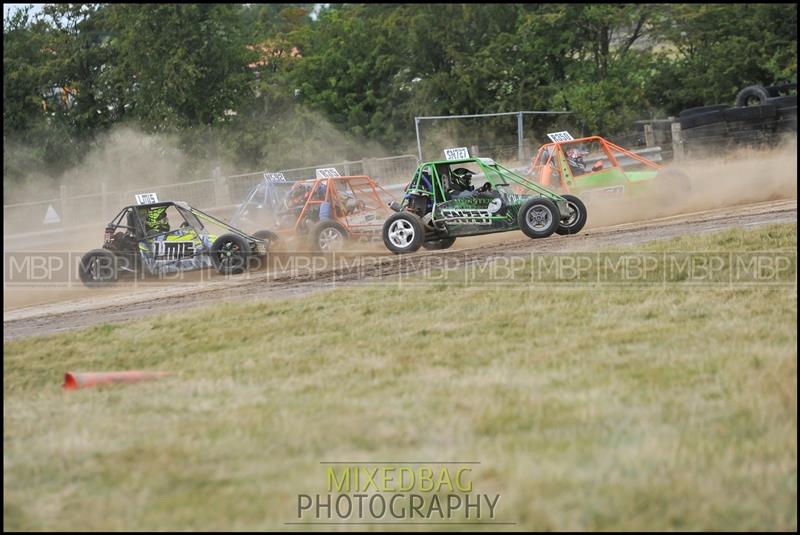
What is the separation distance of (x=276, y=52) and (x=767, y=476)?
111 ft

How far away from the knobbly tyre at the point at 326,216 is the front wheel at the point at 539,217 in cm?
240

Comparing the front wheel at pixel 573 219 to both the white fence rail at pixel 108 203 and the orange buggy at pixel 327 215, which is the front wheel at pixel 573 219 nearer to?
the orange buggy at pixel 327 215

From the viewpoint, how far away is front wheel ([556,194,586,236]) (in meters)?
13.1

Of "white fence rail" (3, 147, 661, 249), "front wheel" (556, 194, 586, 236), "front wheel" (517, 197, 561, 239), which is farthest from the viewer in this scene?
"white fence rail" (3, 147, 661, 249)

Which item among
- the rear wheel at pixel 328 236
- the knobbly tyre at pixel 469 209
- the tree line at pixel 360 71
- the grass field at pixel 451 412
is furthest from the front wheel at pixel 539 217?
the tree line at pixel 360 71

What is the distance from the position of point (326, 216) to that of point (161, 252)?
250cm

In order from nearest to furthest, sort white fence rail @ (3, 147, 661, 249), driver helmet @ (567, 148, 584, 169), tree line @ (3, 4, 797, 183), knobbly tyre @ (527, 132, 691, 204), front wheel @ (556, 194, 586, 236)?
front wheel @ (556, 194, 586, 236) → knobbly tyre @ (527, 132, 691, 204) → driver helmet @ (567, 148, 584, 169) → white fence rail @ (3, 147, 661, 249) → tree line @ (3, 4, 797, 183)

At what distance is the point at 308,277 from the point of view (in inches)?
475

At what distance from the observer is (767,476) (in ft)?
13.4

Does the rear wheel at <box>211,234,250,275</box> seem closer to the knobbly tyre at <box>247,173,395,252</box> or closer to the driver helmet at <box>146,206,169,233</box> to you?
the driver helmet at <box>146,206,169,233</box>

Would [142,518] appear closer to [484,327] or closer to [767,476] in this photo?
[767,476]

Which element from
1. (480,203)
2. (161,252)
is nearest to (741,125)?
(480,203)

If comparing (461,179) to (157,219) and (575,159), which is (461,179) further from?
(157,219)

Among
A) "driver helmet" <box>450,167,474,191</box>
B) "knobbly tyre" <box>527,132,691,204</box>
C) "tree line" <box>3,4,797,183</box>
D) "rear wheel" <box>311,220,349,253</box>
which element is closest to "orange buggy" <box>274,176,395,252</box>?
"rear wheel" <box>311,220,349,253</box>
